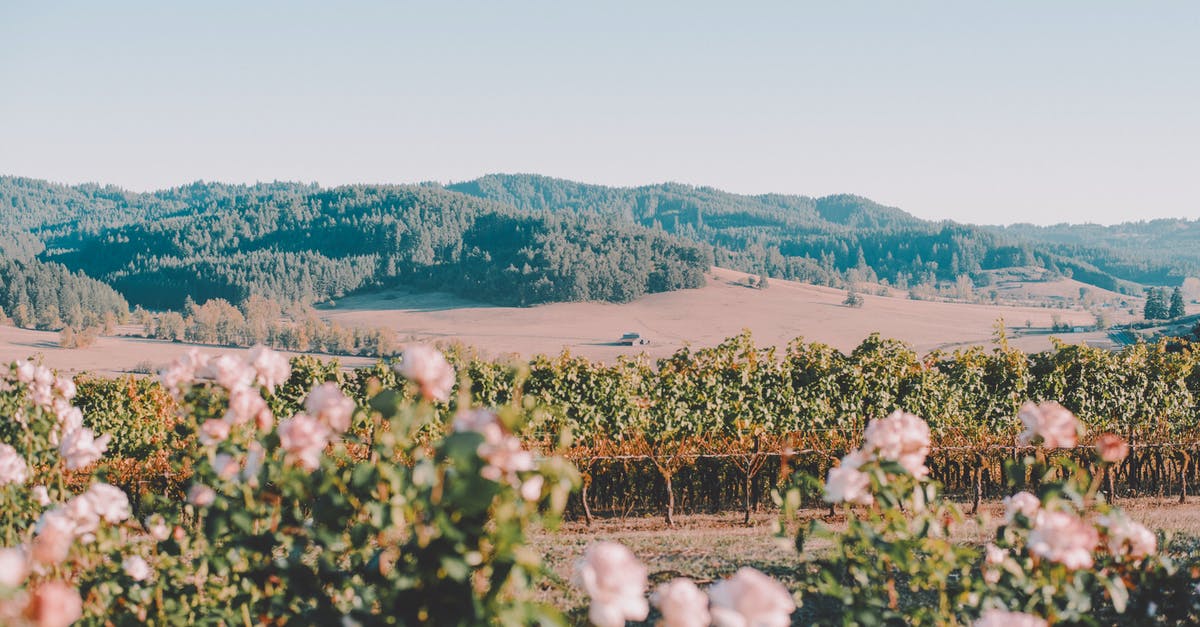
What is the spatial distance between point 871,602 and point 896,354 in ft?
36.6

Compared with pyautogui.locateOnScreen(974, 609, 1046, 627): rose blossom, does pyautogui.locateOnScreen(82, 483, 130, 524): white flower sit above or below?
above

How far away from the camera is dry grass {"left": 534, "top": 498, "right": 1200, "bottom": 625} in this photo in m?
7.13

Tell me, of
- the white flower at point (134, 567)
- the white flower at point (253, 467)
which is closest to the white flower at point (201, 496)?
the white flower at point (253, 467)

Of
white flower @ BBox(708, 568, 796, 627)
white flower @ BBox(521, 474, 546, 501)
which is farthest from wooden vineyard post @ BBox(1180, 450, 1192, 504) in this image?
Result: white flower @ BBox(521, 474, 546, 501)

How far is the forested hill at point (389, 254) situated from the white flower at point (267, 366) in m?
112

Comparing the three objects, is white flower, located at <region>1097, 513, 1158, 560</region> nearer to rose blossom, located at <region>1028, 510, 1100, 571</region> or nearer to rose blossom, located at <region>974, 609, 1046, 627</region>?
rose blossom, located at <region>1028, 510, 1100, 571</region>

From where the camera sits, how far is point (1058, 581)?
345 cm

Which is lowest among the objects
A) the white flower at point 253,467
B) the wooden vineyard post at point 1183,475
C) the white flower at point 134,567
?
the wooden vineyard post at point 1183,475

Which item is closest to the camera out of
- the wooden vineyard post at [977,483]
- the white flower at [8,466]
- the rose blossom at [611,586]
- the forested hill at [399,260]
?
the rose blossom at [611,586]

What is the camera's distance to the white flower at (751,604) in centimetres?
228

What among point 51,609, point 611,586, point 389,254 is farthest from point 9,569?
point 389,254

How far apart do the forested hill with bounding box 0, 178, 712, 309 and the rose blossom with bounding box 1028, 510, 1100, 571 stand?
369ft

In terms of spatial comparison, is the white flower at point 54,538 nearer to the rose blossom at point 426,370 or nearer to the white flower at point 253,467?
the white flower at point 253,467

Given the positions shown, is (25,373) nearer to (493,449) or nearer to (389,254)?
(493,449)
